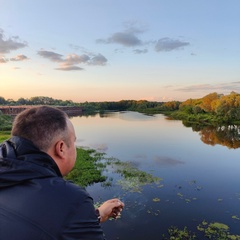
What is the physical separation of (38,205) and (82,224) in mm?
233

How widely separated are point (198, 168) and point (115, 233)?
1062 cm

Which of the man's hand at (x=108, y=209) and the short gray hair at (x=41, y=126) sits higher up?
the short gray hair at (x=41, y=126)

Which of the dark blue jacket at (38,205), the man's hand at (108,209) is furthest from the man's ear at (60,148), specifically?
the man's hand at (108,209)

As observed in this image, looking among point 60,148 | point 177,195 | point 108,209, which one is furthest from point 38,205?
point 177,195

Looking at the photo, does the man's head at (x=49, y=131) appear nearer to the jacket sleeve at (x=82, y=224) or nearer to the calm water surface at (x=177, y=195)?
the jacket sleeve at (x=82, y=224)

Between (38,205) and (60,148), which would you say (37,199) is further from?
(60,148)

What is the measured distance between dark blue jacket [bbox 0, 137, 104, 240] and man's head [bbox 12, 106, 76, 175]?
153mm

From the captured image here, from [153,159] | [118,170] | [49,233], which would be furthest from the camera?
[153,159]

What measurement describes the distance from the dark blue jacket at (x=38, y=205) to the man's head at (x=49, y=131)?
6.0 inches

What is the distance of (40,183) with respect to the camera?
1269 mm

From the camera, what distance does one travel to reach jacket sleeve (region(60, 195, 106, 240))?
1222 millimetres

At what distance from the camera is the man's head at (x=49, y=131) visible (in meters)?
1.49

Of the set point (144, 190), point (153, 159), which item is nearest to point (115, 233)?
point (144, 190)

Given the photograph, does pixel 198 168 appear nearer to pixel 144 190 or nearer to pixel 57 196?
pixel 144 190
